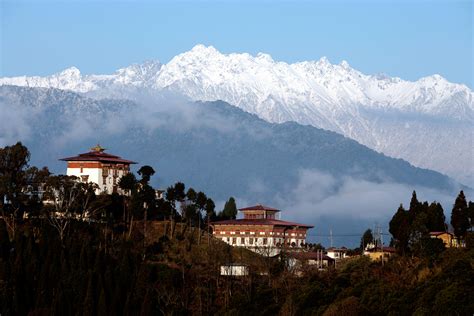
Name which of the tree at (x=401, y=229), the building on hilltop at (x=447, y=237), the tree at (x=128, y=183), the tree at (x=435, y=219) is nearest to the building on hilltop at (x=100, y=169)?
the tree at (x=128, y=183)

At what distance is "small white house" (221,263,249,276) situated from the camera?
371 ft

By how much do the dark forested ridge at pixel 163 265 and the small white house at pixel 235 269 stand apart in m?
0.82

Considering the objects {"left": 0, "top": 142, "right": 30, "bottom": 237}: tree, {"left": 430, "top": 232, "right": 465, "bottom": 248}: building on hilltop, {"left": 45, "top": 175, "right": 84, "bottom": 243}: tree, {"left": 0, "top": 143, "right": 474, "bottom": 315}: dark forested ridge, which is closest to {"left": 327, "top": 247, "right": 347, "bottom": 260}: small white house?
{"left": 0, "top": 143, "right": 474, "bottom": 315}: dark forested ridge

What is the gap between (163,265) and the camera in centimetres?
10688

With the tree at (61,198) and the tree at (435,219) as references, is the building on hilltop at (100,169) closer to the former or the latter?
the tree at (61,198)

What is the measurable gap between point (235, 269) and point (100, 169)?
33794 millimetres

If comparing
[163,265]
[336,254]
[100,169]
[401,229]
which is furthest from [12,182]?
[336,254]

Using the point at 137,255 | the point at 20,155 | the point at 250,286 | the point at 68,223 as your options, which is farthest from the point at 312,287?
the point at 20,155

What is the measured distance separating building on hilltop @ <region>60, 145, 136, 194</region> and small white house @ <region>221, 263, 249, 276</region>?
29.4m

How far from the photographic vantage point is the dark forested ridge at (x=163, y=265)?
270 feet

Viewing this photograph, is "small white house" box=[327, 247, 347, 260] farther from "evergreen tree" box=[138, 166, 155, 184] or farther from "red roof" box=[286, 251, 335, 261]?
"evergreen tree" box=[138, 166, 155, 184]

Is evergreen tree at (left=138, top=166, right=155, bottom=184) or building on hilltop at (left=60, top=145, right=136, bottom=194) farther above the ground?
building on hilltop at (left=60, top=145, right=136, bottom=194)

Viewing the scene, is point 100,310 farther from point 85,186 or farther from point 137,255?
point 85,186

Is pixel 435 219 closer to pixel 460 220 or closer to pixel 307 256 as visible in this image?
pixel 460 220
